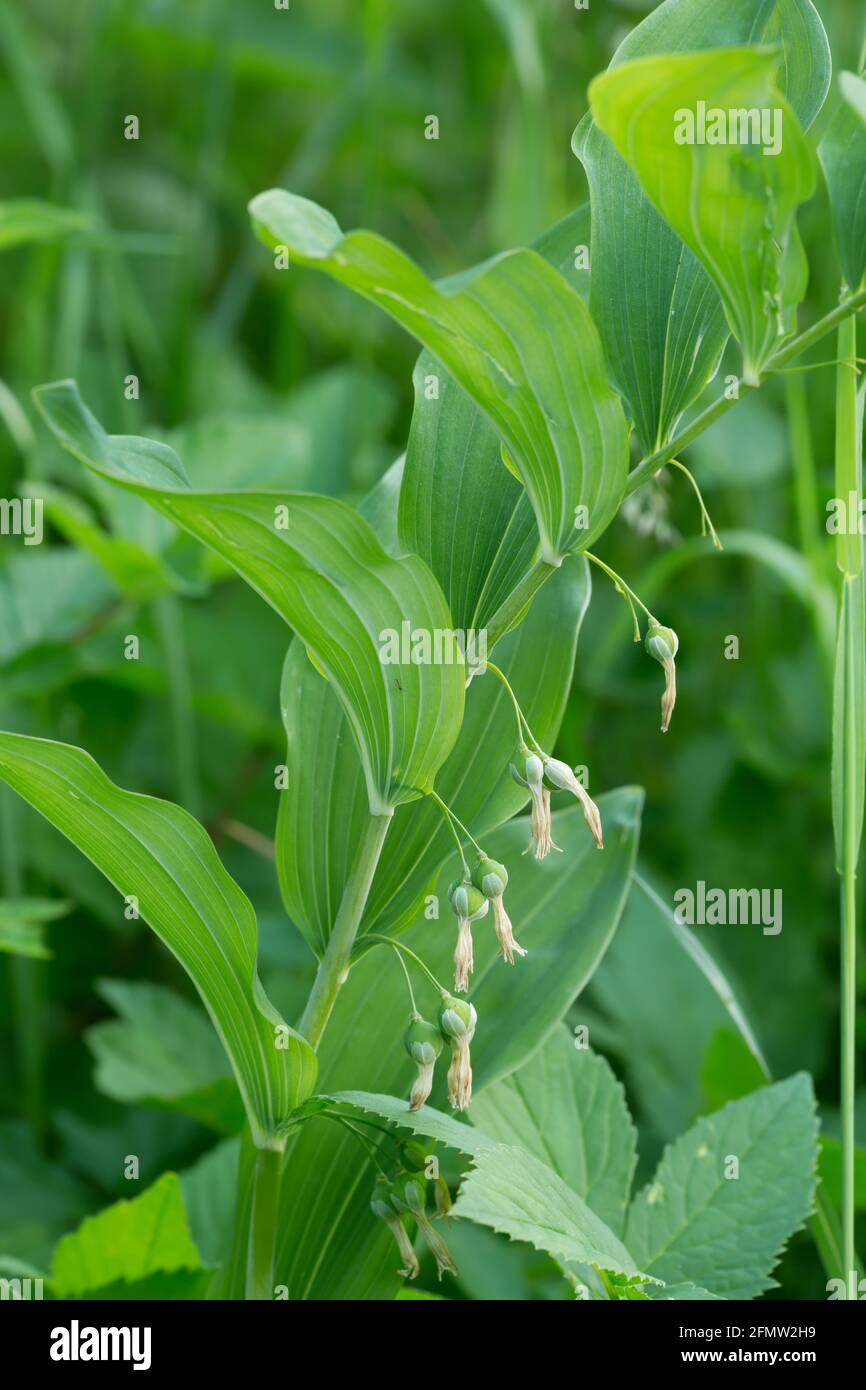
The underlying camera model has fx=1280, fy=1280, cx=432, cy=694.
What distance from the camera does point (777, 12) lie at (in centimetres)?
65

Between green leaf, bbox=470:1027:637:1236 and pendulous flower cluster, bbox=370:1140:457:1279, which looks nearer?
pendulous flower cluster, bbox=370:1140:457:1279

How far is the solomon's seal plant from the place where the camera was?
0.55 m

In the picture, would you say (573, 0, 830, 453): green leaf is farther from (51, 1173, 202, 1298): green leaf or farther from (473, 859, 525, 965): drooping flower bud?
(51, 1173, 202, 1298): green leaf

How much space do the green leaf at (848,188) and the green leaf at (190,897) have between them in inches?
16.9

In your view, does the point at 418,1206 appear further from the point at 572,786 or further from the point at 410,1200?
the point at 572,786

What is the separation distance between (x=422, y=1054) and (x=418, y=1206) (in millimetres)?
99

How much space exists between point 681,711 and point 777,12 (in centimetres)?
118

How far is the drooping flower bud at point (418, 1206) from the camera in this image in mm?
647

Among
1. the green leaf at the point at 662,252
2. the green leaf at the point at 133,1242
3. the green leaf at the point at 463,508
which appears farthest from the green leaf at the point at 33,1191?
the green leaf at the point at 662,252

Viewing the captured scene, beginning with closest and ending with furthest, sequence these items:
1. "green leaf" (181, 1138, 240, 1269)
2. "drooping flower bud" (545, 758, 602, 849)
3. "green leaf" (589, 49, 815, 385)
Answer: "green leaf" (589, 49, 815, 385)
"drooping flower bud" (545, 758, 602, 849)
"green leaf" (181, 1138, 240, 1269)

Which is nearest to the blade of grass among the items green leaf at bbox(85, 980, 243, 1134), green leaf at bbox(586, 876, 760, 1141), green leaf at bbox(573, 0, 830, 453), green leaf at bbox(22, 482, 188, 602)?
green leaf at bbox(573, 0, 830, 453)

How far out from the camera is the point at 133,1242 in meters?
0.79

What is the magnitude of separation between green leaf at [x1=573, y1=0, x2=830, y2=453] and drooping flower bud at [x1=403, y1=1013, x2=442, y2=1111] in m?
0.31
